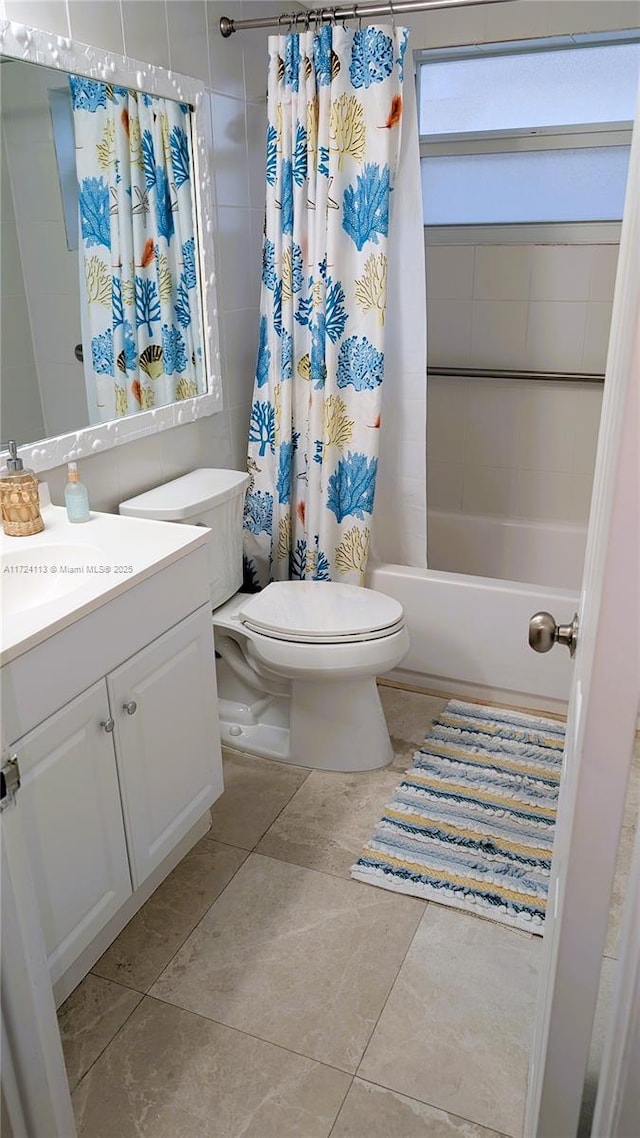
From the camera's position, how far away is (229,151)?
2.48 meters

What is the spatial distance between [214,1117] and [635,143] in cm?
162

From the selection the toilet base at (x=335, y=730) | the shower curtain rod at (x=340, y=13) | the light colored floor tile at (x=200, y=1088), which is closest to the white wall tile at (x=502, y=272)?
the shower curtain rod at (x=340, y=13)

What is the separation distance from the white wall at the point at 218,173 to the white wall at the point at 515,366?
75 centimetres

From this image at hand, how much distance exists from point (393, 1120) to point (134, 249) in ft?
6.46

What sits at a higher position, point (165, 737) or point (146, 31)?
point (146, 31)

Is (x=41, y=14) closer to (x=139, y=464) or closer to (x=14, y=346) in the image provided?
(x=14, y=346)

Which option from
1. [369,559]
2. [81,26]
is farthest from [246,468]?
[81,26]

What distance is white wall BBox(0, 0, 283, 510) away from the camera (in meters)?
1.97

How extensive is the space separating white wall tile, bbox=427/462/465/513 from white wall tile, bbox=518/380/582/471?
0.27m

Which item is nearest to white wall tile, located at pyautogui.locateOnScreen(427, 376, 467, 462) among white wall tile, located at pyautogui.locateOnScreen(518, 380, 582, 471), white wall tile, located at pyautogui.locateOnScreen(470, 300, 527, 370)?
white wall tile, located at pyautogui.locateOnScreen(470, 300, 527, 370)

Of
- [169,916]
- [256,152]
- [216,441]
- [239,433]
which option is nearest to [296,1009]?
[169,916]

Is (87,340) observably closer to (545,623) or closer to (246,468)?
(246,468)

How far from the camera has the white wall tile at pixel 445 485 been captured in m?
3.50

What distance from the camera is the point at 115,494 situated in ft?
7.16
